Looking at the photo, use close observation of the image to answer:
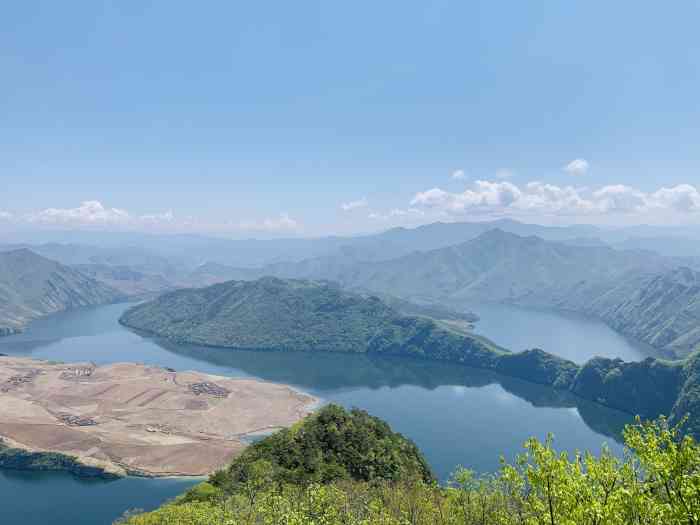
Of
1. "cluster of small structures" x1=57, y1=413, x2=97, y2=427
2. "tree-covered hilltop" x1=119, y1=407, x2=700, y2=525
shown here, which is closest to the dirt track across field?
"cluster of small structures" x1=57, y1=413, x2=97, y2=427

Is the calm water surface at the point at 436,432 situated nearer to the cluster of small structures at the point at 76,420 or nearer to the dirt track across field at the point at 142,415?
the dirt track across field at the point at 142,415

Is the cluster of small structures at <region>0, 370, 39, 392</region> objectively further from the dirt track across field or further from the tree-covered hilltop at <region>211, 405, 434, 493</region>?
the tree-covered hilltop at <region>211, 405, 434, 493</region>

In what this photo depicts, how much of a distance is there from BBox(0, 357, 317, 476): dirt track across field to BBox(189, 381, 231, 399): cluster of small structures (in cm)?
35

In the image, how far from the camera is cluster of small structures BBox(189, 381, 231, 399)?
572 ft

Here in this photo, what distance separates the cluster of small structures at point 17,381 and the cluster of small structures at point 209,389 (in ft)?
207

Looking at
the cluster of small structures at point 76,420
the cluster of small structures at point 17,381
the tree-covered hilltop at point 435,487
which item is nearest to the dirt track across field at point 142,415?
the cluster of small structures at point 17,381

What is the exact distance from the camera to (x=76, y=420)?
144500mm

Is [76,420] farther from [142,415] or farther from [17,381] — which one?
[17,381]

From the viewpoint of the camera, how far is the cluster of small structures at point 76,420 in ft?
466

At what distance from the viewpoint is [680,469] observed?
15.5 m

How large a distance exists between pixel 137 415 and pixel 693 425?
16497 cm

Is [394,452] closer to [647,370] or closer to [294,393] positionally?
[294,393]

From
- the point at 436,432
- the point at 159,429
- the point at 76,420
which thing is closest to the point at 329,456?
the point at 436,432

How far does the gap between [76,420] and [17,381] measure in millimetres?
59665
